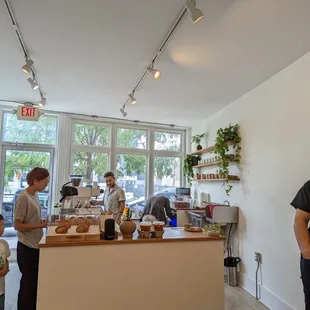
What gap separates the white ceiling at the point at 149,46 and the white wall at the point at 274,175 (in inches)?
11.6

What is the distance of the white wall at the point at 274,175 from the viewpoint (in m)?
2.86

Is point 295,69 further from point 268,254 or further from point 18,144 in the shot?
point 18,144

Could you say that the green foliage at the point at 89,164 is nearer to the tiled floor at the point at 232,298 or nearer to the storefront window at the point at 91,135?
the storefront window at the point at 91,135

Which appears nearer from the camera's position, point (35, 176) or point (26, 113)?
point (35, 176)

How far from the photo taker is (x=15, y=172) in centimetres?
509

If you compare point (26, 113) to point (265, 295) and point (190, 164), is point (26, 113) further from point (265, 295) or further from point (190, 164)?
point (265, 295)

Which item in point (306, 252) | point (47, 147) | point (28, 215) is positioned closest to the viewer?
point (306, 252)

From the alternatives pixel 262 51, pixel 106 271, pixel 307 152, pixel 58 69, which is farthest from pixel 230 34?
pixel 106 271

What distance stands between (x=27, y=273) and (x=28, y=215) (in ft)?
1.81

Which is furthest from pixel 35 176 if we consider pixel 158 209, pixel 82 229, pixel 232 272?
pixel 232 272

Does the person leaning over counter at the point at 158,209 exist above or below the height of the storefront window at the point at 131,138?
below

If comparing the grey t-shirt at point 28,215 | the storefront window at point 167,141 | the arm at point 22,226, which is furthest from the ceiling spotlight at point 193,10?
the storefront window at point 167,141

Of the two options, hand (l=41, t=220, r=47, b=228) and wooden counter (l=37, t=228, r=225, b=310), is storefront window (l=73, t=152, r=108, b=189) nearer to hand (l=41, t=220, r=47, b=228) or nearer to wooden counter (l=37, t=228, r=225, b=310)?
hand (l=41, t=220, r=47, b=228)

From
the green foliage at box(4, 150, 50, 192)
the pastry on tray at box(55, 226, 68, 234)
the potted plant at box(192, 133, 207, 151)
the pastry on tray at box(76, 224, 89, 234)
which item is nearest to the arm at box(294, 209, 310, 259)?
the pastry on tray at box(76, 224, 89, 234)
